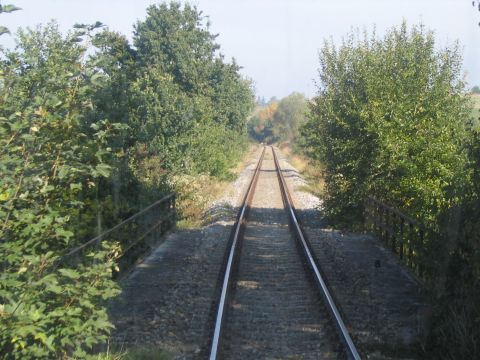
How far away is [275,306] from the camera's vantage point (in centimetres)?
971

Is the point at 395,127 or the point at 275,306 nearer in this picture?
the point at 275,306

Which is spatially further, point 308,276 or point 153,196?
point 153,196

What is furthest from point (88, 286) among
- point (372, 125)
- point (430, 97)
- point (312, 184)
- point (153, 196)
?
point (312, 184)

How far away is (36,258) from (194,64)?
2713 cm

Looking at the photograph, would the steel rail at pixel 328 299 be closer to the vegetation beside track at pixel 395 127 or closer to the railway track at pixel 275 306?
the railway track at pixel 275 306

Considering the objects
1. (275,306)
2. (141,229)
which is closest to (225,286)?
(275,306)

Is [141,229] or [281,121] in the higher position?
[281,121]

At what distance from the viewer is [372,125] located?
16.2 meters

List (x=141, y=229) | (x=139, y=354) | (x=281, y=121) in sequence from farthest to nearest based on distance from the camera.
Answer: (x=281, y=121), (x=141, y=229), (x=139, y=354)

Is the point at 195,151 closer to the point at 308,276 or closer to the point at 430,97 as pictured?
the point at 430,97

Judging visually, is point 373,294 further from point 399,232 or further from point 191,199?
point 191,199

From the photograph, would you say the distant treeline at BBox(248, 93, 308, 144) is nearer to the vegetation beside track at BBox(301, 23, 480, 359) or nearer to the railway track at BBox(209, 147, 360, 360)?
the vegetation beside track at BBox(301, 23, 480, 359)

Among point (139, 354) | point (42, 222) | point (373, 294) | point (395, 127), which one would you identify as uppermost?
point (395, 127)

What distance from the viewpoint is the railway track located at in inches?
303
